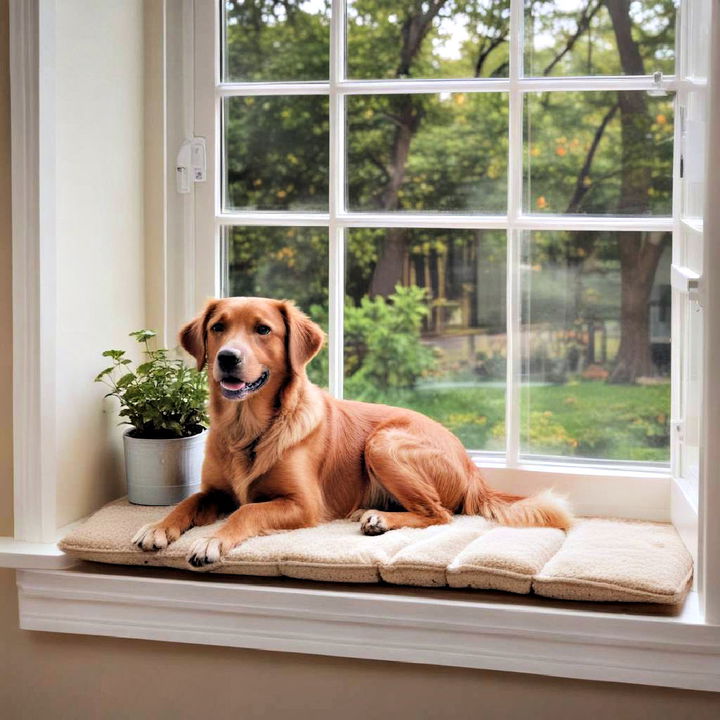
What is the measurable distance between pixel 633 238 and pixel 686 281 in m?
0.32

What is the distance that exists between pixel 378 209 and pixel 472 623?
1029mm

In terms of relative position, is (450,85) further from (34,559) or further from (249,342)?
(34,559)

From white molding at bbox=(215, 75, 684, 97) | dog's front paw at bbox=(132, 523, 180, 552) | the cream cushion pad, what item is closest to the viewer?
the cream cushion pad

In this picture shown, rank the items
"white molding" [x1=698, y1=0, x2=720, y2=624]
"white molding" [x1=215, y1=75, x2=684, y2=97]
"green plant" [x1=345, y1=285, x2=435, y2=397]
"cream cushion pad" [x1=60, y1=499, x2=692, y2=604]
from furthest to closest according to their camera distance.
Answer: "green plant" [x1=345, y1=285, x2=435, y2=397] → "white molding" [x1=215, y1=75, x2=684, y2=97] → "cream cushion pad" [x1=60, y1=499, x2=692, y2=604] → "white molding" [x1=698, y1=0, x2=720, y2=624]

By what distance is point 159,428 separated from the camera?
2.35 metres

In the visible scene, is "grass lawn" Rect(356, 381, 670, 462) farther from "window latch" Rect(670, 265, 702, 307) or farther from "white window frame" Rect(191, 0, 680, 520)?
"window latch" Rect(670, 265, 702, 307)

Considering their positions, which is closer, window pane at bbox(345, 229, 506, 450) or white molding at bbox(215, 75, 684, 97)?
white molding at bbox(215, 75, 684, 97)

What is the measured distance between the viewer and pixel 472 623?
77.0 inches

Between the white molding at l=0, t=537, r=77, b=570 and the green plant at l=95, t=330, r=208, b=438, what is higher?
the green plant at l=95, t=330, r=208, b=438

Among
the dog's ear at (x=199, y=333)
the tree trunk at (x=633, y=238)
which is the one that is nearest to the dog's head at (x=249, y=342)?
the dog's ear at (x=199, y=333)

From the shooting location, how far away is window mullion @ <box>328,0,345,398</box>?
8.13 feet

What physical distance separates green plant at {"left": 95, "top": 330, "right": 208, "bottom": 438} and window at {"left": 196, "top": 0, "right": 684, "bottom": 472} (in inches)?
12.8

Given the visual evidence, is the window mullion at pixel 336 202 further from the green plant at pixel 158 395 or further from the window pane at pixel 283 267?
the green plant at pixel 158 395

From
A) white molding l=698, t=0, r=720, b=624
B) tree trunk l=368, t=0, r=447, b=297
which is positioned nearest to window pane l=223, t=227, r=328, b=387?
tree trunk l=368, t=0, r=447, b=297
